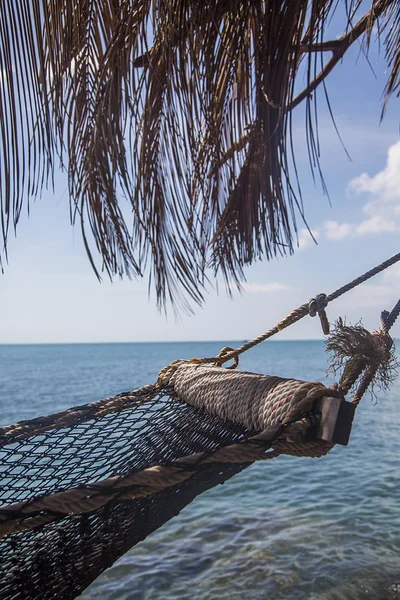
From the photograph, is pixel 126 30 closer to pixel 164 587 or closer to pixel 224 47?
pixel 224 47

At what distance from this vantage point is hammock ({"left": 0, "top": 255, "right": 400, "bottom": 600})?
125cm

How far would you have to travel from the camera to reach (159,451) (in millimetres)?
1923

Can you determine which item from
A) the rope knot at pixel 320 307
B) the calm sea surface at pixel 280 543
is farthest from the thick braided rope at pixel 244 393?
the calm sea surface at pixel 280 543

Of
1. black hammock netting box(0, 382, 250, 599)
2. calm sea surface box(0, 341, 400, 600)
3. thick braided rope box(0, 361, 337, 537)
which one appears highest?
thick braided rope box(0, 361, 337, 537)

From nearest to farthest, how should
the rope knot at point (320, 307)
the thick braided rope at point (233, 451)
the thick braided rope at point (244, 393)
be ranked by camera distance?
1. the thick braided rope at point (233, 451)
2. the thick braided rope at point (244, 393)
3. the rope knot at point (320, 307)

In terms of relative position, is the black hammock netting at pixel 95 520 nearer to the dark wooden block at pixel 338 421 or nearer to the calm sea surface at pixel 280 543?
the dark wooden block at pixel 338 421

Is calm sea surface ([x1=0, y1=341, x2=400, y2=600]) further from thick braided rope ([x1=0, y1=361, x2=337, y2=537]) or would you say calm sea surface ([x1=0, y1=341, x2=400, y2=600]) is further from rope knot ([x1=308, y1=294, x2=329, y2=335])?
thick braided rope ([x1=0, y1=361, x2=337, y2=537])

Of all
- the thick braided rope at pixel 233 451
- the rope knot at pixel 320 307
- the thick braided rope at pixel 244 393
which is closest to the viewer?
the thick braided rope at pixel 233 451

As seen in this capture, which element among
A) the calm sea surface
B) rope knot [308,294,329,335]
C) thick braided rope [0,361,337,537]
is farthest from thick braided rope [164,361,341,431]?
the calm sea surface

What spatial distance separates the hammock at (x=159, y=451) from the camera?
125cm

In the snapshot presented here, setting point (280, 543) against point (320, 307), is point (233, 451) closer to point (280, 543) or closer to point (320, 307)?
→ point (320, 307)

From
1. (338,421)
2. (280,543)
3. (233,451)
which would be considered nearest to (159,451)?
(233,451)

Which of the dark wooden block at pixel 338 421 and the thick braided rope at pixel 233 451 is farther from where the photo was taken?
the dark wooden block at pixel 338 421

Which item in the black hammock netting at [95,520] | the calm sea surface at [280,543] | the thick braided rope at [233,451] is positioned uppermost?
the thick braided rope at [233,451]
